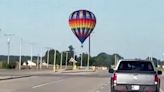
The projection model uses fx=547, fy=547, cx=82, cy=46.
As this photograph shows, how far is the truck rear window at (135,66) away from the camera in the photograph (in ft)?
77.5

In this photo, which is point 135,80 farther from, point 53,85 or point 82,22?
point 82,22

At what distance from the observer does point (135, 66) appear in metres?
23.9

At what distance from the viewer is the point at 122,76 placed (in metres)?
22.8

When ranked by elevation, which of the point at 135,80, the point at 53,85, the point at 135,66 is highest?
the point at 135,66

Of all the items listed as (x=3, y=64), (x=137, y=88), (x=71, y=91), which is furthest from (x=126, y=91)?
(x=3, y=64)

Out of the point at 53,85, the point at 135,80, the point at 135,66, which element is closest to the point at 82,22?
the point at 53,85

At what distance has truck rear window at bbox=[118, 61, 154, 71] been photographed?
77.5ft

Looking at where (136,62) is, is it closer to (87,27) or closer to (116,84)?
(116,84)

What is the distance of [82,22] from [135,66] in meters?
63.9

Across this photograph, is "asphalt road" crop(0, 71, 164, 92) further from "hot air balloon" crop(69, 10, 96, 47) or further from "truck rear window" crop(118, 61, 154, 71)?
"hot air balloon" crop(69, 10, 96, 47)

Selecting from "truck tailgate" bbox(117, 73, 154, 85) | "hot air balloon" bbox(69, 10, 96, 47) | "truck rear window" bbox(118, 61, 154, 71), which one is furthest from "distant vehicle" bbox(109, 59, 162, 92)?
"hot air balloon" bbox(69, 10, 96, 47)

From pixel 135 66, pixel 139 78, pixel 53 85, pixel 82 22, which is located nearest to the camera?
pixel 139 78

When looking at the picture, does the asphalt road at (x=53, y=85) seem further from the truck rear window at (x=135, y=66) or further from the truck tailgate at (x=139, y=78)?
the truck tailgate at (x=139, y=78)

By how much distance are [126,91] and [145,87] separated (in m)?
0.82
